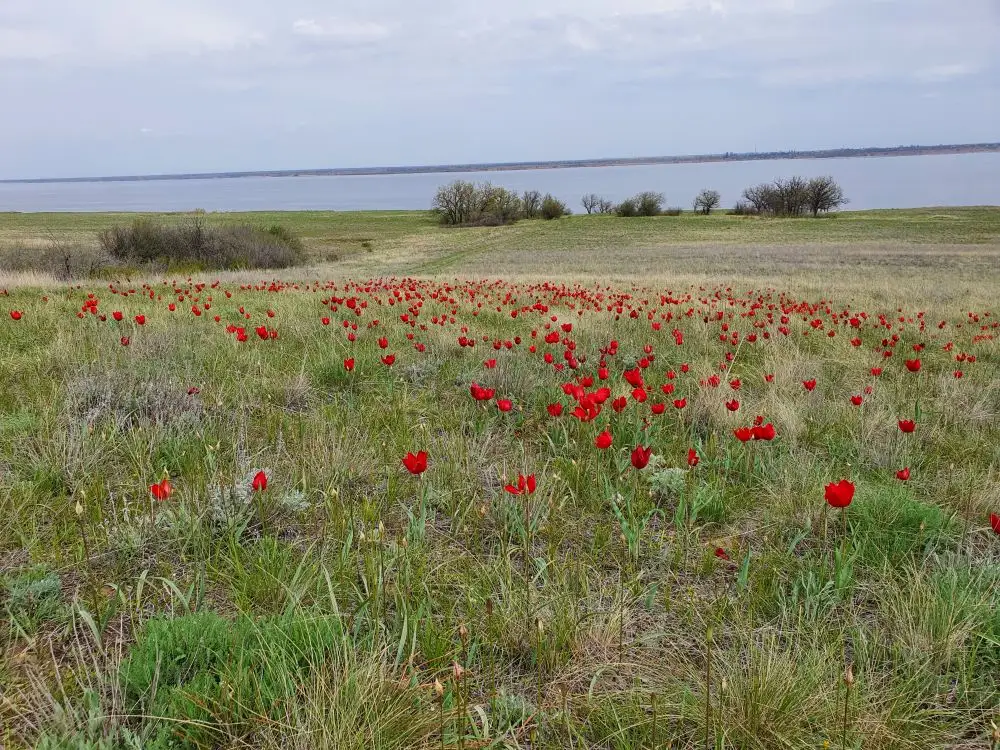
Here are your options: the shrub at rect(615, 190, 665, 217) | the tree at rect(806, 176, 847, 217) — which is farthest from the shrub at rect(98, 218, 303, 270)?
the tree at rect(806, 176, 847, 217)

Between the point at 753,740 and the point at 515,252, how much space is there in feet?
142

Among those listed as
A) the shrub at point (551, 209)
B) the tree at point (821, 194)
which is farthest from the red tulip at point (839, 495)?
the tree at point (821, 194)

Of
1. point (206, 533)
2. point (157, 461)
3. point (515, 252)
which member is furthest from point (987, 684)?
point (515, 252)

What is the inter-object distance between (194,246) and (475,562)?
33523mm

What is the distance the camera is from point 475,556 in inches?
98.6

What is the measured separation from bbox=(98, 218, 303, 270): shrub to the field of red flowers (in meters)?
28.3

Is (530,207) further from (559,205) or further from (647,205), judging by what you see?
(647,205)

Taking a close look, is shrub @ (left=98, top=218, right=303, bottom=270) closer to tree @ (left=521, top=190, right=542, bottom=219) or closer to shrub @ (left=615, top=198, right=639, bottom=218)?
tree @ (left=521, top=190, right=542, bottom=219)

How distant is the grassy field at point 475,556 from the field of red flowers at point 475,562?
2cm

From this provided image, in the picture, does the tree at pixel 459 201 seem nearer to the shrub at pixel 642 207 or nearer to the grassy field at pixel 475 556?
the shrub at pixel 642 207

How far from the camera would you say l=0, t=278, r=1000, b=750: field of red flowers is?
5.51 ft

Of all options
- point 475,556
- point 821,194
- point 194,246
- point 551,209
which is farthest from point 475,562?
point 821,194

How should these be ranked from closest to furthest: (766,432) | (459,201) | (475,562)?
(475,562) → (766,432) → (459,201)

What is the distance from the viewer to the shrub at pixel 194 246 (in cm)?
2944
